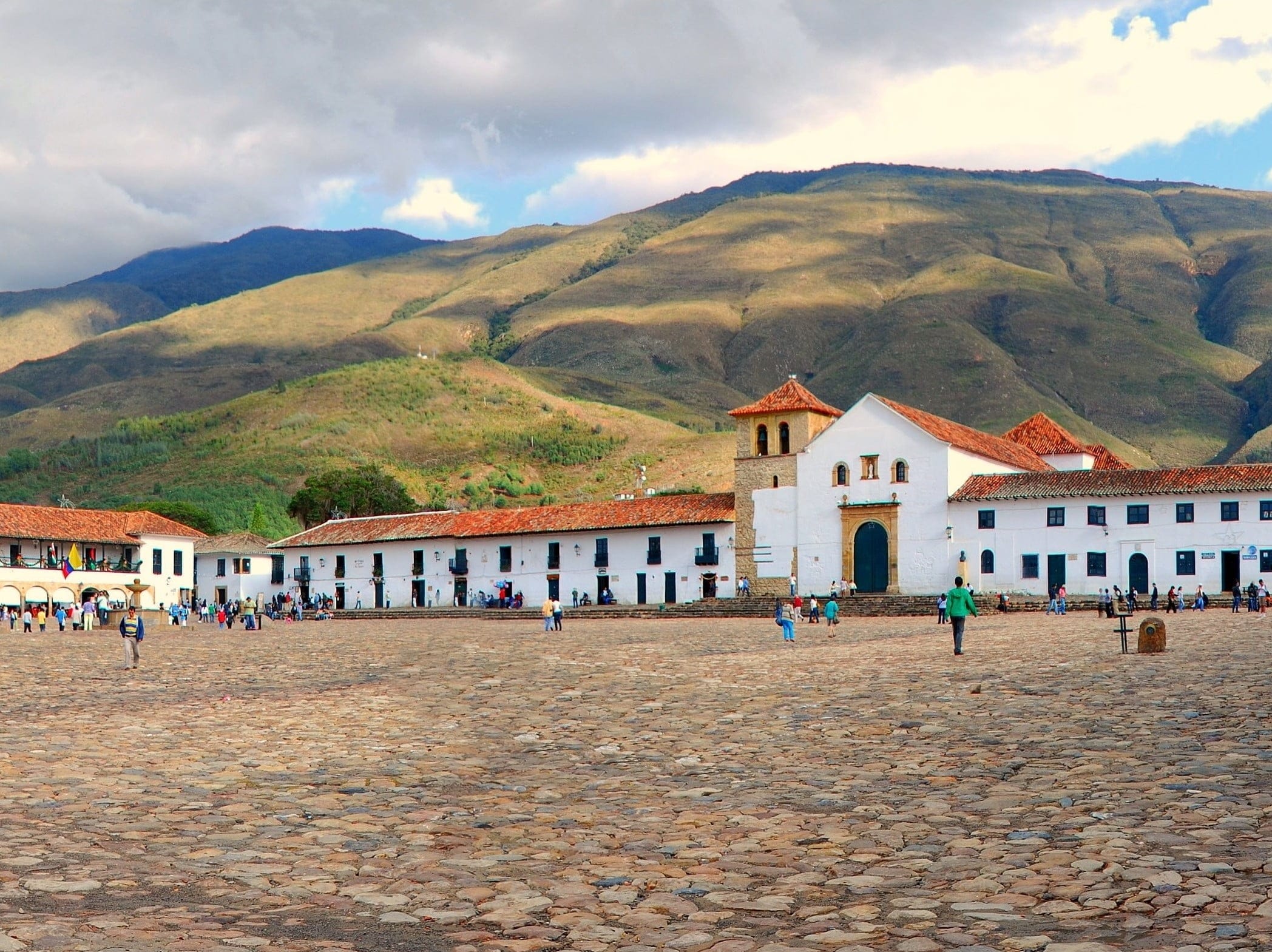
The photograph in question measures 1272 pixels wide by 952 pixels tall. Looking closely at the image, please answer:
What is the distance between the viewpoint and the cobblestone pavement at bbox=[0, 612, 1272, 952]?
6.19 meters

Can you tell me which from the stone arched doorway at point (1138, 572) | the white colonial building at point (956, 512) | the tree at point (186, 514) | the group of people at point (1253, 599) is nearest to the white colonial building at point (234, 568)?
the tree at point (186, 514)

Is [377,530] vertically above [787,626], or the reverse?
[377,530]

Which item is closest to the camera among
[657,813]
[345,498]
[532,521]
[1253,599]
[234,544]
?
[657,813]

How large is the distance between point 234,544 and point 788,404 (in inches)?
1235

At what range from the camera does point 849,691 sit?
1576 cm

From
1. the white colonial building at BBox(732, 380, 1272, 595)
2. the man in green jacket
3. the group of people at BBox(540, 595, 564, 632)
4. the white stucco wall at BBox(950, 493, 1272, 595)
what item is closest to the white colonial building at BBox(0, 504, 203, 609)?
the group of people at BBox(540, 595, 564, 632)

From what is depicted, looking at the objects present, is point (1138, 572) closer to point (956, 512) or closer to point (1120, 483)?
point (1120, 483)

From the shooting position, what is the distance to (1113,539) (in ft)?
148

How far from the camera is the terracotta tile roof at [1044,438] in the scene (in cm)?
5881

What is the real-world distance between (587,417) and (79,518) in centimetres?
5194

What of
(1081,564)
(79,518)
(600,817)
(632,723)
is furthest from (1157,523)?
(79,518)

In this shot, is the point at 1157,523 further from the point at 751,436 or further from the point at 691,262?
the point at 691,262

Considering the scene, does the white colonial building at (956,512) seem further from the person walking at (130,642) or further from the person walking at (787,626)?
the person walking at (130,642)

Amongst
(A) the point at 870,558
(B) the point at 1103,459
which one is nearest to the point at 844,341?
(B) the point at 1103,459
